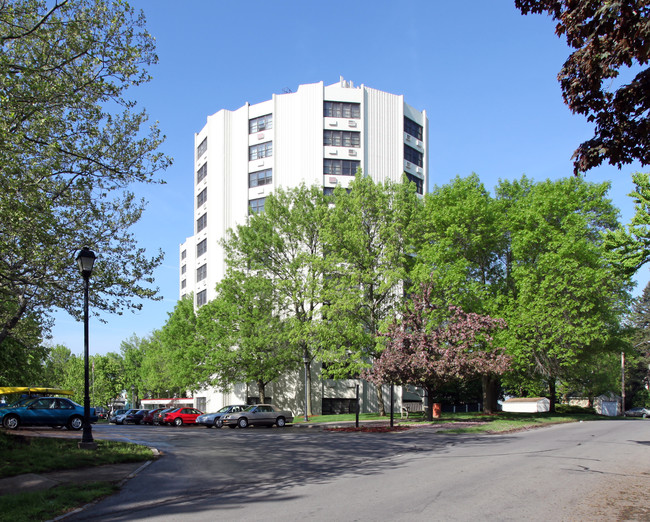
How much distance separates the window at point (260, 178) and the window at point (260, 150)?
1595 millimetres

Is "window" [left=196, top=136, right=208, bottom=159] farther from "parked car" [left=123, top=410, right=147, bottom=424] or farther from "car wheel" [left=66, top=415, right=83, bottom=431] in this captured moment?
"car wheel" [left=66, top=415, right=83, bottom=431]

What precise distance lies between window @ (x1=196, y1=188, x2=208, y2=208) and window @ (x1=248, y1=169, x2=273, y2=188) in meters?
7.69

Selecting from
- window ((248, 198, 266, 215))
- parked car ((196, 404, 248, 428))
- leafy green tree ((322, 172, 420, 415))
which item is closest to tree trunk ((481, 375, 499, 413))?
leafy green tree ((322, 172, 420, 415))

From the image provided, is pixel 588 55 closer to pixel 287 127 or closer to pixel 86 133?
pixel 86 133

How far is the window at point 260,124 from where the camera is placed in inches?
2145

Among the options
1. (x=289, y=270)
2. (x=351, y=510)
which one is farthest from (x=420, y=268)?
(x=351, y=510)

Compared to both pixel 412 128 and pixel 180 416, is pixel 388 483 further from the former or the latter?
pixel 412 128

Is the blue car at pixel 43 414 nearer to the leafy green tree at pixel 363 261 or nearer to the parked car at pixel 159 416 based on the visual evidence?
the parked car at pixel 159 416

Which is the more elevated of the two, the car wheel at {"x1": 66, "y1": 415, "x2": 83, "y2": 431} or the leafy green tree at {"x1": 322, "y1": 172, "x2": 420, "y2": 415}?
the leafy green tree at {"x1": 322, "y1": 172, "x2": 420, "y2": 415}

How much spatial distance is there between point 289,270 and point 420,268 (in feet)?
35.9

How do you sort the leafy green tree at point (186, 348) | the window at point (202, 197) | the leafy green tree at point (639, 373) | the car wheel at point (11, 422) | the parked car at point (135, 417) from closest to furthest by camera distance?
the car wheel at point (11, 422) → the leafy green tree at point (186, 348) → the parked car at point (135, 417) → the window at point (202, 197) → the leafy green tree at point (639, 373)

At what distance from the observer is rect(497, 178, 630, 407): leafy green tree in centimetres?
3438

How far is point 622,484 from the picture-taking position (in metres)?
10.9

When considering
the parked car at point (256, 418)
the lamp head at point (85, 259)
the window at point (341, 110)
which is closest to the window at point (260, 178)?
the window at point (341, 110)
